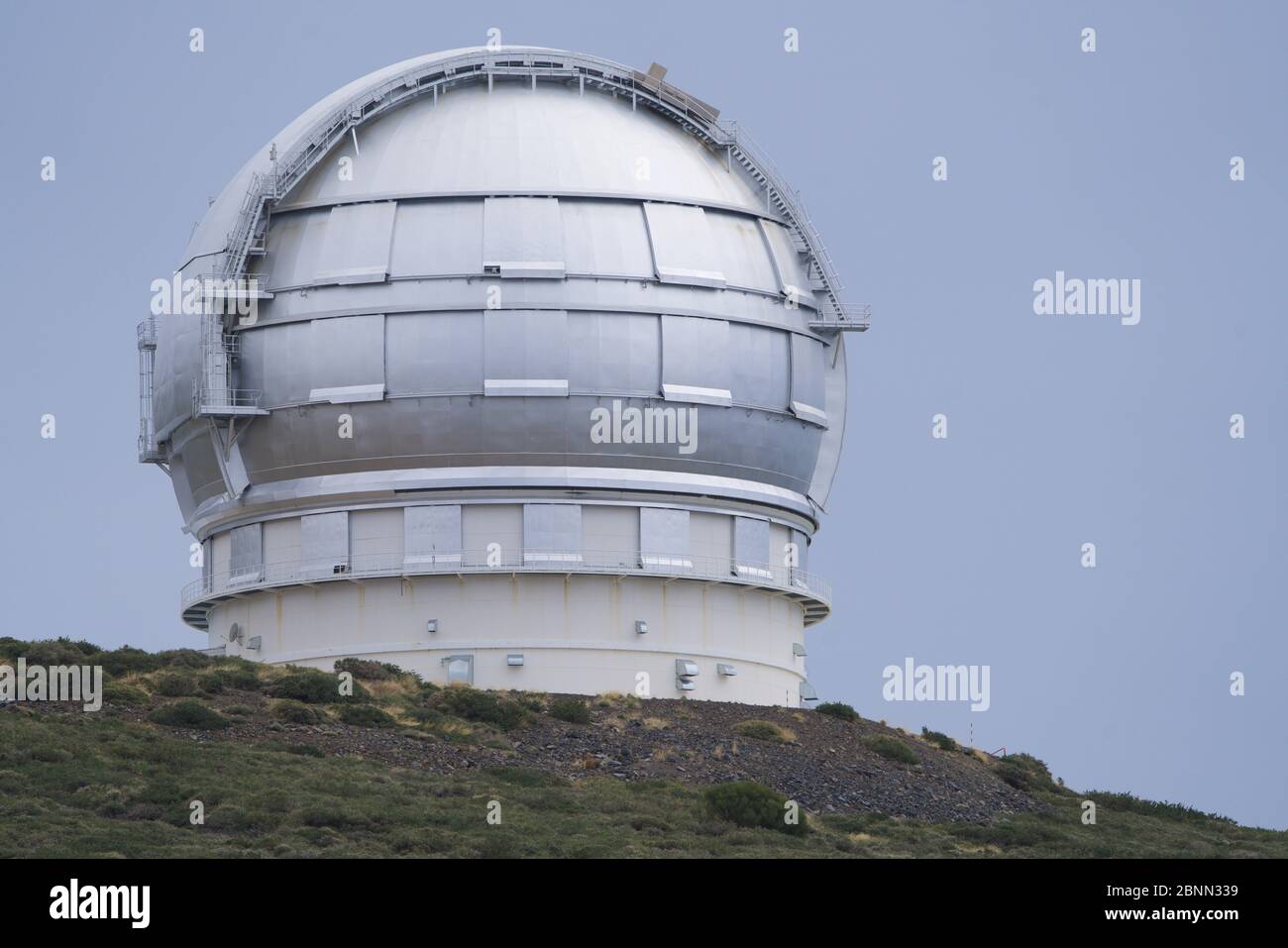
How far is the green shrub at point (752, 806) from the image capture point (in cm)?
3691

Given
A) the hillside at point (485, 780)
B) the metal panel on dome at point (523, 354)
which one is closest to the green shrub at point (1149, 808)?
the hillside at point (485, 780)

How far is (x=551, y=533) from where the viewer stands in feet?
156

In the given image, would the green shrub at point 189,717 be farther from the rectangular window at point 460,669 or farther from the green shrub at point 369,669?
the rectangular window at point 460,669

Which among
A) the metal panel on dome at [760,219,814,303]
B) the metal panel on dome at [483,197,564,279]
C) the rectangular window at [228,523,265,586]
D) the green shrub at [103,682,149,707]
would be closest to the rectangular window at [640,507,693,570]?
the metal panel on dome at [483,197,564,279]

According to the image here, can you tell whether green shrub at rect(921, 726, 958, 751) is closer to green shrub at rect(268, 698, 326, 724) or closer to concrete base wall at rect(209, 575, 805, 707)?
concrete base wall at rect(209, 575, 805, 707)

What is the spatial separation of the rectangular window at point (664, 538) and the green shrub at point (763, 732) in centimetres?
476

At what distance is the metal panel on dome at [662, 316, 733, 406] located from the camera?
4778 centimetres

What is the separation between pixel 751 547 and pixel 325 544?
9.21 m

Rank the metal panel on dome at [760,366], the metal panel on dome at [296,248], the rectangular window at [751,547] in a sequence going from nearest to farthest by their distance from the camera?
the metal panel on dome at [296,248]
the metal panel on dome at [760,366]
the rectangular window at [751,547]

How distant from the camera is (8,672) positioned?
140 feet

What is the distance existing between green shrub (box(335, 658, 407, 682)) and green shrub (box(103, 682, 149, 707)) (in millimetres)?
4875

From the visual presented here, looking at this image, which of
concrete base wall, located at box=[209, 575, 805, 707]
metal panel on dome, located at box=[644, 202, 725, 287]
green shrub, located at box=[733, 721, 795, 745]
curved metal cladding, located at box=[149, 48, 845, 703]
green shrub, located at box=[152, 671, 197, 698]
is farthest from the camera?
metal panel on dome, located at box=[644, 202, 725, 287]

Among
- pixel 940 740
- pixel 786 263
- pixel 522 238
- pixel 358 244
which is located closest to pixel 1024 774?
pixel 940 740
